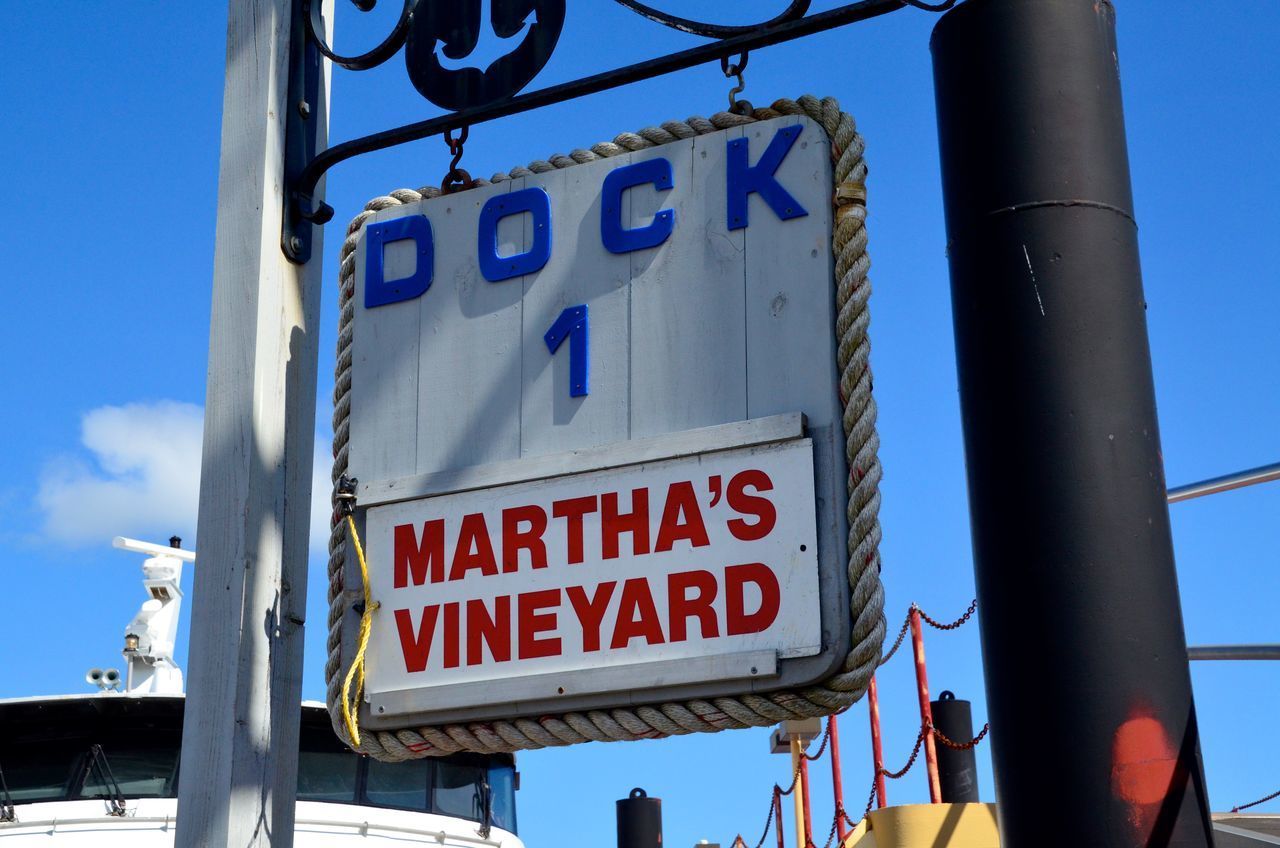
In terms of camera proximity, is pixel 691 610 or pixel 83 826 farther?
pixel 83 826

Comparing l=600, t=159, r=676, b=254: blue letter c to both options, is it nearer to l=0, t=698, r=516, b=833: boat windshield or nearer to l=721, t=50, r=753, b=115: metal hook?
l=721, t=50, r=753, b=115: metal hook

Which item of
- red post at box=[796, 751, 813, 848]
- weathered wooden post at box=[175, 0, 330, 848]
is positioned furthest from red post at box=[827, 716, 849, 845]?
weathered wooden post at box=[175, 0, 330, 848]

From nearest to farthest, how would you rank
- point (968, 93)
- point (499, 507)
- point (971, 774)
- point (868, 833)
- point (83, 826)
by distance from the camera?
point (968, 93) → point (499, 507) → point (868, 833) → point (971, 774) → point (83, 826)

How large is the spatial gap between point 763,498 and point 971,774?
634 centimetres

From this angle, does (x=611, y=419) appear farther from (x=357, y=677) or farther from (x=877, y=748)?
(x=877, y=748)

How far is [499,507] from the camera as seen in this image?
10.6 ft

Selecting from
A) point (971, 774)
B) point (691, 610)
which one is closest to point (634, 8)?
point (691, 610)

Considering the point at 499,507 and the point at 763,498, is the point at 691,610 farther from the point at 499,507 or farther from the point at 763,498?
the point at 499,507

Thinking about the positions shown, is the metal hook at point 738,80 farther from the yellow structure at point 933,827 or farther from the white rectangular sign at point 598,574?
the yellow structure at point 933,827

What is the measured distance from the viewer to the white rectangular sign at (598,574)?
9.59ft

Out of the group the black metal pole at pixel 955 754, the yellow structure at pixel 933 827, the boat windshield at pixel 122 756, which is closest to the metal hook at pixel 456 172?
the yellow structure at pixel 933 827

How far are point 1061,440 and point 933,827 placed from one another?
5306 mm

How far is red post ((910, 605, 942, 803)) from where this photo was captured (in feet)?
25.4

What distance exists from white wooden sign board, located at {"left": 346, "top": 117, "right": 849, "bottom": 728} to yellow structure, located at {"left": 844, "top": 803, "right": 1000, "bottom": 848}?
449cm
